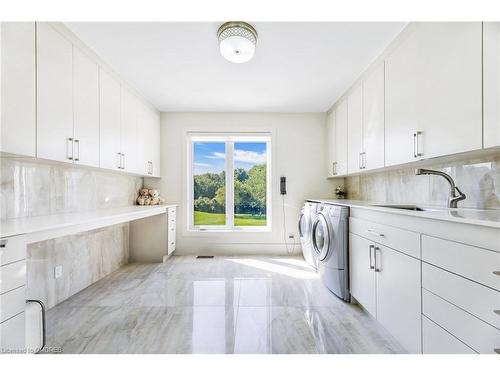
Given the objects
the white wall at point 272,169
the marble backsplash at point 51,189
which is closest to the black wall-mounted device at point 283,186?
the white wall at point 272,169

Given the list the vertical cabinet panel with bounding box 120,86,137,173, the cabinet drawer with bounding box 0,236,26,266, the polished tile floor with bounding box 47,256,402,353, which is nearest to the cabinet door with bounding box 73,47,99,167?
the vertical cabinet panel with bounding box 120,86,137,173

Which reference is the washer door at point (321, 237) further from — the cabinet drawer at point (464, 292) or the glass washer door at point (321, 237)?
the cabinet drawer at point (464, 292)

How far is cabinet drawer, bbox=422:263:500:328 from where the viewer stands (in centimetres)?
89

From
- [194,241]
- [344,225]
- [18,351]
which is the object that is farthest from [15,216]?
[344,225]

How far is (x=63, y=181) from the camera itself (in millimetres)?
2178

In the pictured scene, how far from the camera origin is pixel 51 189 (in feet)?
6.68

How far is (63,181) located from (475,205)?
3479mm

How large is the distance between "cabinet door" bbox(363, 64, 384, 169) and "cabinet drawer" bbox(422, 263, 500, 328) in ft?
4.10

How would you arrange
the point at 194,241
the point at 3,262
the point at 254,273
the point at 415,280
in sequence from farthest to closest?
1. the point at 194,241
2. the point at 254,273
3. the point at 415,280
4. the point at 3,262

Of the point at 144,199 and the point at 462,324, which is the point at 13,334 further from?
the point at 144,199

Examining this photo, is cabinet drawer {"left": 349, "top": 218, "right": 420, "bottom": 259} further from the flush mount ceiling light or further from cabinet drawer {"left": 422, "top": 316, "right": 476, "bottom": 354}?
the flush mount ceiling light

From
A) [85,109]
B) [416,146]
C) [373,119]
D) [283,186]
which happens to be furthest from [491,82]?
[85,109]
